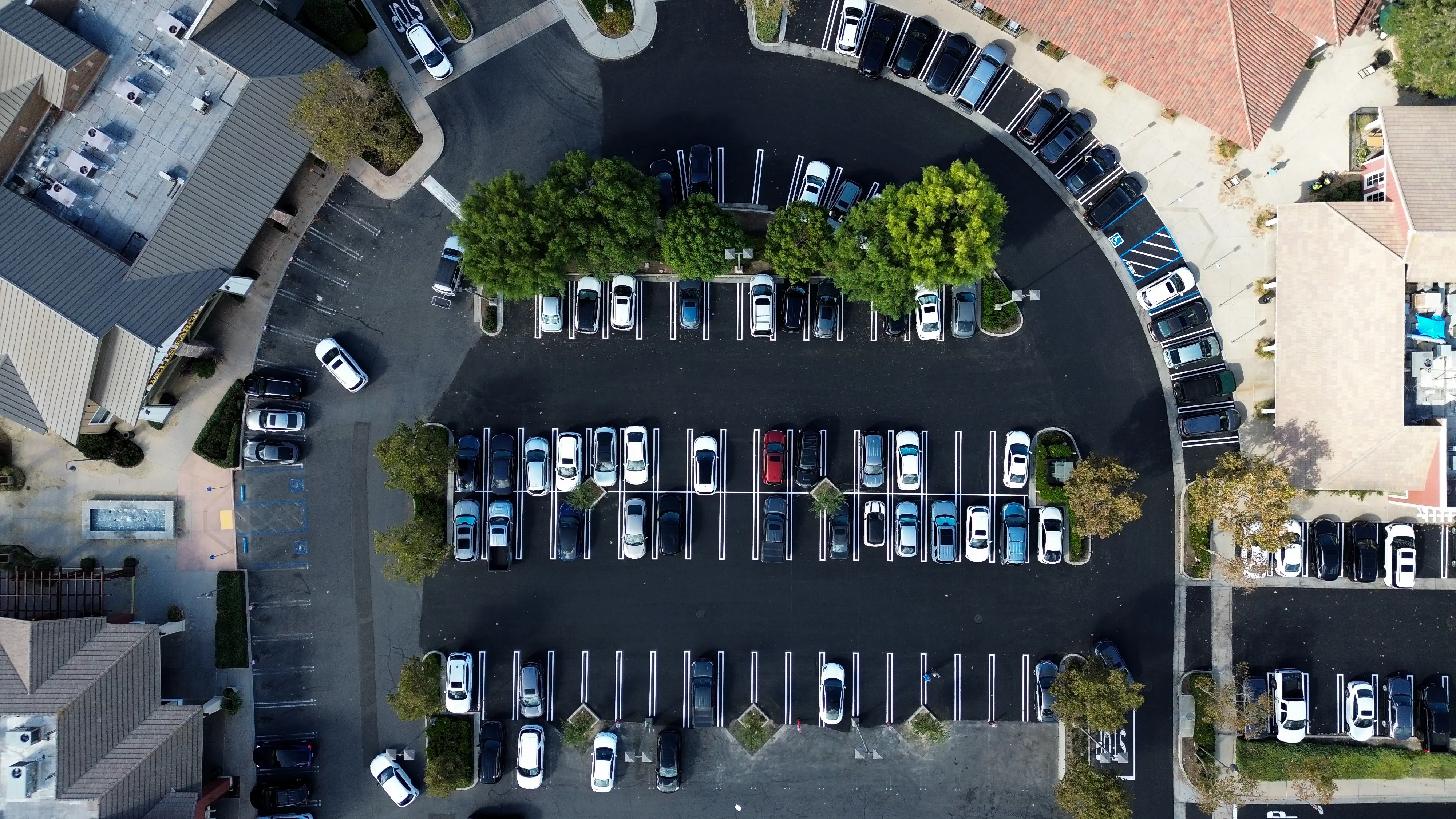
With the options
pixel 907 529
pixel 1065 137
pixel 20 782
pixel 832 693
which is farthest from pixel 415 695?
pixel 1065 137

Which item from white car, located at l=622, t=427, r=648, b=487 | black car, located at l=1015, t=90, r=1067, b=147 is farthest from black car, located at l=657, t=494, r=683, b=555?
black car, located at l=1015, t=90, r=1067, b=147

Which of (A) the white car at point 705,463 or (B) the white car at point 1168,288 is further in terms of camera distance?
(A) the white car at point 705,463

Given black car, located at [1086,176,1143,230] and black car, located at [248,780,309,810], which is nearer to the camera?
black car, located at [248,780,309,810]

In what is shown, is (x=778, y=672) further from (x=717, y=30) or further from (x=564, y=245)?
(x=717, y=30)

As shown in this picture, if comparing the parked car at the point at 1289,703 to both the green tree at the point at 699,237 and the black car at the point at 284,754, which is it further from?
the black car at the point at 284,754

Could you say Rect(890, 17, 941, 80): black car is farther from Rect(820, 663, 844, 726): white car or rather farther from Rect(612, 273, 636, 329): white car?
Rect(820, 663, 844, 726): white car

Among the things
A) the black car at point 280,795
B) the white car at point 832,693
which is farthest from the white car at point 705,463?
the black car at point 280,795

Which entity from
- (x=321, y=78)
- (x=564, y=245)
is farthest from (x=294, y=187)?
(x=564, y=245)

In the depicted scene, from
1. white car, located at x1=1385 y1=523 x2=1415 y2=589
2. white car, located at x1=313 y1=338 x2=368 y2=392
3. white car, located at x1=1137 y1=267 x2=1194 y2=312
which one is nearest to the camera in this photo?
white car, located at x1=1385 y1=523 x2=1415 y2=589
